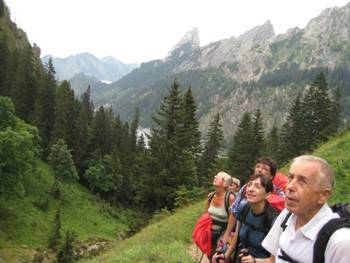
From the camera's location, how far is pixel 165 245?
13945 mm

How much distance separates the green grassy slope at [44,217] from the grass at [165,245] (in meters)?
34.0

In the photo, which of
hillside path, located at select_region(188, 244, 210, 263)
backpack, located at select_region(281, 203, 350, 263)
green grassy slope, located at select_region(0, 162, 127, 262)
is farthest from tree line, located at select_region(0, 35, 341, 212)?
backpack, located at select_region(281, 203, 350, 263)

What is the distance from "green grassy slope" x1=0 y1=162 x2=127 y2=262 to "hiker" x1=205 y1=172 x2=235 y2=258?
43.1 meters

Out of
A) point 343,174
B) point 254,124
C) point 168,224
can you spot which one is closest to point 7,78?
point 254,124

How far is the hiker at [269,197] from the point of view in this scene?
6367mm

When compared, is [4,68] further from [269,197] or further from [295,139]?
[269,197]

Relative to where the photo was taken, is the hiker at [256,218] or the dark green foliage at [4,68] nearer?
the hiker at [256,218]

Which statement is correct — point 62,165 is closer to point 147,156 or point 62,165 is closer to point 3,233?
point 3,233

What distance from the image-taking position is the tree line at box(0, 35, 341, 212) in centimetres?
4094

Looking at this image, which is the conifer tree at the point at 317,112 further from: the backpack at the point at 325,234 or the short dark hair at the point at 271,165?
the backpack at the point at 325,234

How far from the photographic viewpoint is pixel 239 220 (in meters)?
6.32

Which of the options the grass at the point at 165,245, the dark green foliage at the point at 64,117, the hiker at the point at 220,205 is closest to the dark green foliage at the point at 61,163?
the dark green foliage at the point at 64,117

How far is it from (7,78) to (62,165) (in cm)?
3014

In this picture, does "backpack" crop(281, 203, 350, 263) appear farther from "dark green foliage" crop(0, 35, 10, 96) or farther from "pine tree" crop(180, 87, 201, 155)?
"dark green foliage" crop(0, 35, 10, 96)
